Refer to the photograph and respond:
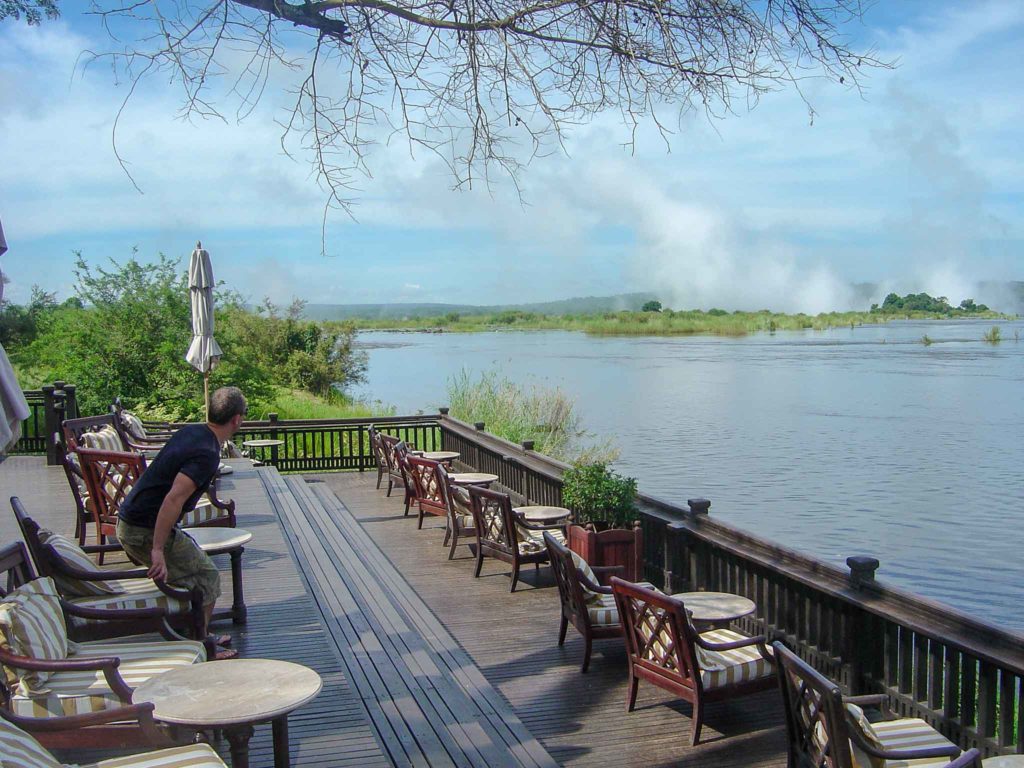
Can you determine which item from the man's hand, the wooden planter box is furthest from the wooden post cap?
the man's hand

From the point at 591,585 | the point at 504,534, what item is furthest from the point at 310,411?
the point at 591,585

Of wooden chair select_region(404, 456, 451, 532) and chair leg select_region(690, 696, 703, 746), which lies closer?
chair leg select_region(690, 696, 703, 746)

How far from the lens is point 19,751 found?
267 cm

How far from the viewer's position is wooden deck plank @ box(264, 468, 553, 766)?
4.20 metres

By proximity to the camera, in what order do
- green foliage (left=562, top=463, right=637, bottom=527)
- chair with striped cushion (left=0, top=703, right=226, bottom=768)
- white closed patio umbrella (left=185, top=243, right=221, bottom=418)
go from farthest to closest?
white closed patio umbrella (left=185, top=243, right=221, bottom=418), green foliage (left=562, top=463, right=637, bottom=527), chair with striped cushion (left=0, top=703, right=226, bottom=768)

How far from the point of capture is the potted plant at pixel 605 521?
6.78m

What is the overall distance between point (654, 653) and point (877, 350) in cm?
6145

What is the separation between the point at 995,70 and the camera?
1461 cm

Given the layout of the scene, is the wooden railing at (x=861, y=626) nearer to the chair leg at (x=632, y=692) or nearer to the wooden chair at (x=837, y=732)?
the wooden chair at (x=837, y=732)

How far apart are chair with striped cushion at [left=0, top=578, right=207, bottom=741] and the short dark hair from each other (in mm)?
1025

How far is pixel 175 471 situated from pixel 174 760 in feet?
5.83

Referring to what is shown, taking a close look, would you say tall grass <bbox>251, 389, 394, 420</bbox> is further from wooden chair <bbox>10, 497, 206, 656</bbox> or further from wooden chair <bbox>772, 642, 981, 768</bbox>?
wooden chair <bbox>772, 642, 981, 768</bbox>

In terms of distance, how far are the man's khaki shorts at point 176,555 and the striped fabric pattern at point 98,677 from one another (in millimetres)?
461

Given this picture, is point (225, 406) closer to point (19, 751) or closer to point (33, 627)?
point (33, 627)
